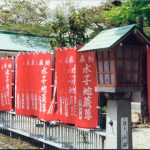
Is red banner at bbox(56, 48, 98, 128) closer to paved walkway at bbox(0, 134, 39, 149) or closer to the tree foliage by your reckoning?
paved walkway at bbox(0, 134, 39, 149)

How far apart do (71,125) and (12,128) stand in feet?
12.5

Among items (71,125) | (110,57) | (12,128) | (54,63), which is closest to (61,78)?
(54,63)

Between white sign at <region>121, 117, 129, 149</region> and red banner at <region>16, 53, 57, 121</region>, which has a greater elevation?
red banner at <region>16, 53, 57, 121</region>

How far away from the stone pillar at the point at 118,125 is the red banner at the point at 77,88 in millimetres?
565

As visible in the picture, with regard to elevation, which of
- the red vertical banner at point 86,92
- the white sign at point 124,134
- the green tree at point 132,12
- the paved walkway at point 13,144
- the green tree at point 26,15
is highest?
the green tree at point 26,15

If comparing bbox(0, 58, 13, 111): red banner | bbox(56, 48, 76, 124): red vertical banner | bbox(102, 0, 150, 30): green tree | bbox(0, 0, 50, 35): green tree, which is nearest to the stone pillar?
bbox(56, 48, 76, 124): red vertical banner

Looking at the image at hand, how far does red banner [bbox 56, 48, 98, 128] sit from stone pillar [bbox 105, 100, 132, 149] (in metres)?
0.56

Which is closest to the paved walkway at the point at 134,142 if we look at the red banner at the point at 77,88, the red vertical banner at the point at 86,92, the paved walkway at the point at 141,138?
the paved walkway at the point at 141,138

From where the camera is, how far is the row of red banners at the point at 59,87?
9.80 metres

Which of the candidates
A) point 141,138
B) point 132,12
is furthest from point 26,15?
point 141,138

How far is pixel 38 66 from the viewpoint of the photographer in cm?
1165

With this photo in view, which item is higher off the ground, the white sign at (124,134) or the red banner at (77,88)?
the red banner at (77,88)

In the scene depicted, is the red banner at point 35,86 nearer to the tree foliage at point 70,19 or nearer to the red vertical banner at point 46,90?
the red vertical banner at point 46,90

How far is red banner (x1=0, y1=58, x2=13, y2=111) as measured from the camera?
13734 mm
